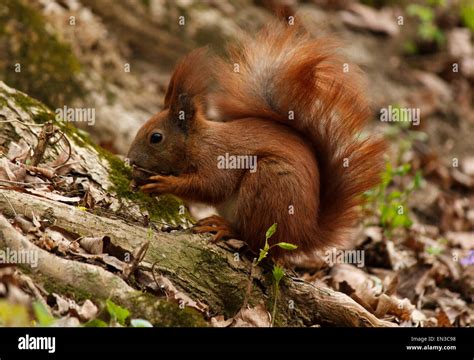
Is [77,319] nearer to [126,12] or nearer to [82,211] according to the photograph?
[82,211]

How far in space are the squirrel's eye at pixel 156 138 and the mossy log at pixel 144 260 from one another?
30 centimetres

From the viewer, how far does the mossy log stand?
127 inches

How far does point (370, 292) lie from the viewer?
4.59 metres

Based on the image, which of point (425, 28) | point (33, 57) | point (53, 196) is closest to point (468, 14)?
point (425, 28)

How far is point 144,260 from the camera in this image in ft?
11.8

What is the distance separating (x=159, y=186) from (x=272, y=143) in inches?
28.3

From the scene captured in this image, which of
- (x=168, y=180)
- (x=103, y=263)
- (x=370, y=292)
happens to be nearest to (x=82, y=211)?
(x=103, y=263)

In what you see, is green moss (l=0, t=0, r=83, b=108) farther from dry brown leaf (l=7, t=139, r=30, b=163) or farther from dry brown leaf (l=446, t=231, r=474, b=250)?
dry brown leaf (l=446, t=231, r=474, b=250)

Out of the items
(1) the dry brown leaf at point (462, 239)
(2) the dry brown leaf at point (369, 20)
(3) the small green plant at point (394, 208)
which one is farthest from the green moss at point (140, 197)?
(2) the dry brown leaf at point (369, 20)

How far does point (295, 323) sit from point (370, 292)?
886 mm

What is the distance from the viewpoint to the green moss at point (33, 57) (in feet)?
20.6

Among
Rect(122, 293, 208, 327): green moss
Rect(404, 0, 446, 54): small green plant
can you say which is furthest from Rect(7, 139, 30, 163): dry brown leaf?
Rect(404, 0, 446, 54): small green plant

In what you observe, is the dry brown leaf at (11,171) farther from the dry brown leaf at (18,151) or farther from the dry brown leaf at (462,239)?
the dry brown leaf at (462,239)

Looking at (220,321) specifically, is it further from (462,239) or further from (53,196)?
(462,239)
